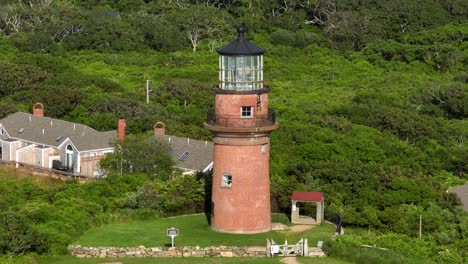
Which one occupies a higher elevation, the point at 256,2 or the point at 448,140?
the point at 256,2

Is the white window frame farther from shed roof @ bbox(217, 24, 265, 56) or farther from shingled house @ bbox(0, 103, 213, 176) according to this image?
shingled house @ bbox(0, 103, 213, 176)

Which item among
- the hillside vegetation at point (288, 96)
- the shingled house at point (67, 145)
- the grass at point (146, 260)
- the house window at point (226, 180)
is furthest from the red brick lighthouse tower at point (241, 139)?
the shingled house at point (67, 145)

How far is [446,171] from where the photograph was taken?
5419 cm

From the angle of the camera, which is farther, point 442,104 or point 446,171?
point 442,104

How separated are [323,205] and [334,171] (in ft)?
19.0

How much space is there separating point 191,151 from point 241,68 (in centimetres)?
1546

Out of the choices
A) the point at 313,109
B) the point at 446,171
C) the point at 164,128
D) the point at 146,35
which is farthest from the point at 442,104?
the point at 146,35

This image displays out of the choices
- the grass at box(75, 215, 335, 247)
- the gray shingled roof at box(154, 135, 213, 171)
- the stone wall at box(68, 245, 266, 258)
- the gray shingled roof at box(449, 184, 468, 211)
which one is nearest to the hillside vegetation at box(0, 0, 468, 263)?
the grass at box(75, 215, 335, 247)

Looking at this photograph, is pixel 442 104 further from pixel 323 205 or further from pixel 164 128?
pixel 323 205

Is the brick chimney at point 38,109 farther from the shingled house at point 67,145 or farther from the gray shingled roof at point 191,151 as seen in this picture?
the gray shingled roof at point 191,151

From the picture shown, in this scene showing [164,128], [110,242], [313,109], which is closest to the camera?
[110,242]

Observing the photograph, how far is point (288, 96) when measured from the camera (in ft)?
244

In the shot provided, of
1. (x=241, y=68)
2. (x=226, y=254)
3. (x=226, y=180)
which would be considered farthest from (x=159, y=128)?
(x=226, y=254)

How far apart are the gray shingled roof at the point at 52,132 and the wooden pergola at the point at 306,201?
14.0m
